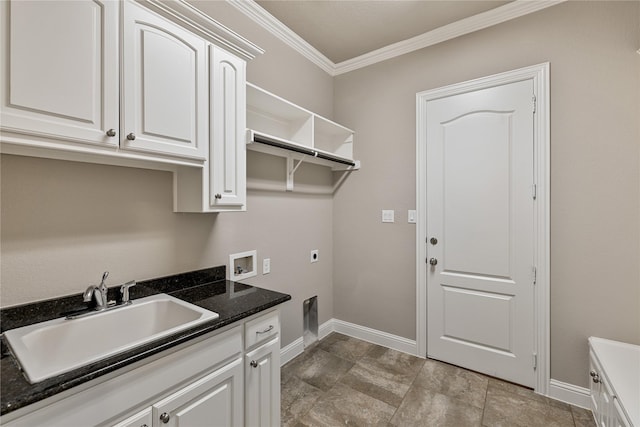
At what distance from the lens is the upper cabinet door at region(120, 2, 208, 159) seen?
117cm

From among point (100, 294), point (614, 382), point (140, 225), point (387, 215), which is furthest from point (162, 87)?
point (614, 382)

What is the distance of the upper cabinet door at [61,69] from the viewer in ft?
2.97

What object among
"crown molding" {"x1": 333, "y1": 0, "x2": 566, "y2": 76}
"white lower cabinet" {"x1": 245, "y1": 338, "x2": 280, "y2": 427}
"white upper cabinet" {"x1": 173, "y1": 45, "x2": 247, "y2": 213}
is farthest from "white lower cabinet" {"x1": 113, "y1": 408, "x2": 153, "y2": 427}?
"crown molding" {"x1": 333, "y1": 0, "x2": 566, "y2": 76}

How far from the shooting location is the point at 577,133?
73.8 inches

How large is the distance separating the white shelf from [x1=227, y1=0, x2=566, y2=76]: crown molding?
66 centimetres

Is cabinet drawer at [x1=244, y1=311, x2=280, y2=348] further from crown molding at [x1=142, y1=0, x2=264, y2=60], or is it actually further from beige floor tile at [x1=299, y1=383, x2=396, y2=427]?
crown molding at [x1=142, y1=0, x2=264, y2=60]

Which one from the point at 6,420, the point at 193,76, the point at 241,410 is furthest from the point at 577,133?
the point at 6,420

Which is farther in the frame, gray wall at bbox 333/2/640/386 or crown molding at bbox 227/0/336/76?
crown molding at bbox 227/0/336/76

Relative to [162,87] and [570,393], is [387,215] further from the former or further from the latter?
[162,87]

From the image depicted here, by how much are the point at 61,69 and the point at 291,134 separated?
155cm

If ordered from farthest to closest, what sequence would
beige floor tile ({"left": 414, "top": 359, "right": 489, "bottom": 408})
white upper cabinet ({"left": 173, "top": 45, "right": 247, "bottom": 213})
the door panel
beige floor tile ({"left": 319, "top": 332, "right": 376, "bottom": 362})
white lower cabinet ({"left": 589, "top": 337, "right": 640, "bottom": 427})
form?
beige floor tile ({"left": 319, "top": 332, "right": 376, "bottom": 362}), the door panel, beige floor tile ({"left": 414, "top": 359, "right": 489, "bottom": 408}), white upper cabinet ({"left": 173, "top": 45, "right": 247, "bottom": 213}), white lower cabinet ({"left": 589, "top": 337, "right": 640, "bottom": 427})

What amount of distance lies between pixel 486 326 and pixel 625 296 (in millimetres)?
831

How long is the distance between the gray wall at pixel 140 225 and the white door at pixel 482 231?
3.76 ft

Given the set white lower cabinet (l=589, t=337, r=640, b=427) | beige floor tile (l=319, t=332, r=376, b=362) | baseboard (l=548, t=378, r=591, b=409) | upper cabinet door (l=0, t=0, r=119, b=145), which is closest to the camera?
upper cabinet door (l=0, t=0, r=119, b=145)
